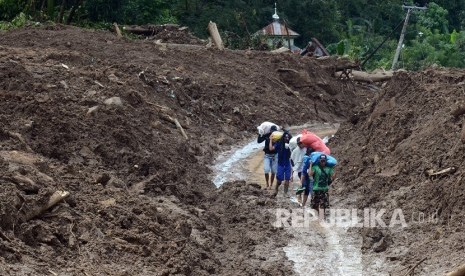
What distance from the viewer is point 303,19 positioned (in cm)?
4997

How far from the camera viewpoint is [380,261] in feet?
47.3

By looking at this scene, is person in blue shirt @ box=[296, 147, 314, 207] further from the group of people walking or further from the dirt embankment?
the dirt embankment

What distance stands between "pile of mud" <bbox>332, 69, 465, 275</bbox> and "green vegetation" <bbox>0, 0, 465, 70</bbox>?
54.5 ft

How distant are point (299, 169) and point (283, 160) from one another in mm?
394

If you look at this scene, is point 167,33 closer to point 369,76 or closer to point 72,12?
point 72,12

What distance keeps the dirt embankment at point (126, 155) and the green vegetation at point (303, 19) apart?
276 inches

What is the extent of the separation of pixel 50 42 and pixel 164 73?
13.3 ft

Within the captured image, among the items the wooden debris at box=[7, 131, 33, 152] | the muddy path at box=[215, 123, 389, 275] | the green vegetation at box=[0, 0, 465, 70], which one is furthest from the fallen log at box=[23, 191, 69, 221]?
the green vegetation at box=[0, 0, 465, 70]

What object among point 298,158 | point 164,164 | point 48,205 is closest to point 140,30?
point 164,164

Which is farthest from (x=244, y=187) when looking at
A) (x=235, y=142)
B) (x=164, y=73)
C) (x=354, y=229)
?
(x=164, y=73)

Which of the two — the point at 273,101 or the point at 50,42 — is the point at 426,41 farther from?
the point at 50,42

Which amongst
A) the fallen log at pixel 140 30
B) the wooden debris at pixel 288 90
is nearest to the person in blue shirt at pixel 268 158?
the wooden debris at pixel 288 90

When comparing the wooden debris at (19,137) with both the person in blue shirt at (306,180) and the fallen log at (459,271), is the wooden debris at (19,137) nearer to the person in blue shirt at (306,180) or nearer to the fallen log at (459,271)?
the person in blue shirt at (306,180)

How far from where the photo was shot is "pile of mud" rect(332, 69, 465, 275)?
14.4 metres
